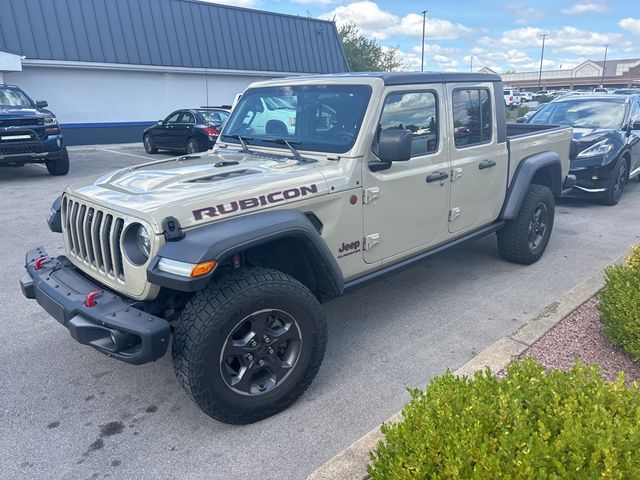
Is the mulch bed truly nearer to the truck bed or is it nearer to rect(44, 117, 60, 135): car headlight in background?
the truck bed

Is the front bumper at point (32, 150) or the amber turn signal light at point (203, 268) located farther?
the front bumper at point (32, 150)

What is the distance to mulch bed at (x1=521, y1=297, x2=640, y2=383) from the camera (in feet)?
11.2

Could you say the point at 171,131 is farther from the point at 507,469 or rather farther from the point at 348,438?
the point at 507,469

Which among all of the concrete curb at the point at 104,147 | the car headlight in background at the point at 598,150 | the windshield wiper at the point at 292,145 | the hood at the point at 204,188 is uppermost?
the windshield wiper at the point at 292,145

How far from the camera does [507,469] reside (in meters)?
1.66

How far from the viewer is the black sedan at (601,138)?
26.9ft

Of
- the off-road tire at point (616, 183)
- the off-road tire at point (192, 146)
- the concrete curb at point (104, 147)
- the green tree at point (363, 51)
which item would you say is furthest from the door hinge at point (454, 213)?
the green tree at point (363, 51)

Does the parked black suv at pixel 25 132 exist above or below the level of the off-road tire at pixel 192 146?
above

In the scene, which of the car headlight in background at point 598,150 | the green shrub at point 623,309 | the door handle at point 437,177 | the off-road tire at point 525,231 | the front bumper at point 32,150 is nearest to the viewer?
the green shrub at point 623,309

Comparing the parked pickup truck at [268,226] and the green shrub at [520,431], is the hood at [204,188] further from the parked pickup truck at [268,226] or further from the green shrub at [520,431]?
the green shrub at [520,431]

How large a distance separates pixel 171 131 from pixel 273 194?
41.3 ft

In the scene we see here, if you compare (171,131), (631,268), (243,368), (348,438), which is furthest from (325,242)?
(171,131)

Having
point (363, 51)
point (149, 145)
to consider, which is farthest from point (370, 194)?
point (363, 51)

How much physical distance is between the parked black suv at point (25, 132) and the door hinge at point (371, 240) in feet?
29.7
